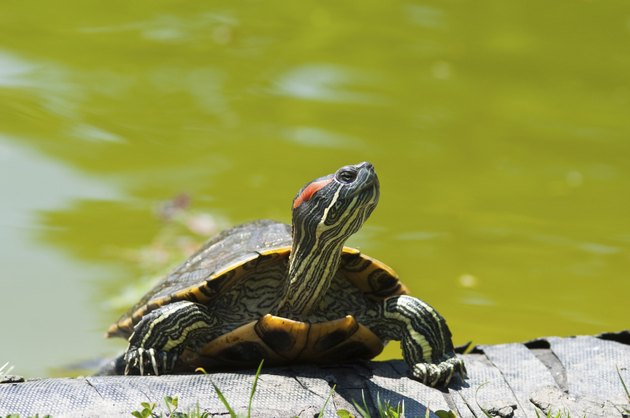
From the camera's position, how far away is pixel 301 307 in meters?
3.81

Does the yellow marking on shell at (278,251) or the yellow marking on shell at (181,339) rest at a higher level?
the yellow marking on shell at (278,251)

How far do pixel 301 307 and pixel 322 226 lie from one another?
0.36 metres

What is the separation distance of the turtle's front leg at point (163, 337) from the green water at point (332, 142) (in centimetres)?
187

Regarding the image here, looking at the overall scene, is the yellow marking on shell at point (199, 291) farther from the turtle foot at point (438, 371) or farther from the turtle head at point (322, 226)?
the turtle foot at point (438, 371)

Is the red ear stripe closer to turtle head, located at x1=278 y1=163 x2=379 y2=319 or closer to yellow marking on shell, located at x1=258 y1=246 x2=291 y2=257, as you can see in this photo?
turtle head, located at x1=278 y1=163 x2=379 y2=319

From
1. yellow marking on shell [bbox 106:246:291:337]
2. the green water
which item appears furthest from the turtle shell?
the green water

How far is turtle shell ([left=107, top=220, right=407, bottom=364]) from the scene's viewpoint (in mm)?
3537

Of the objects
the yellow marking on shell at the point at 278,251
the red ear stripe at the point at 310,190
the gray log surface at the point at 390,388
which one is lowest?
the gray log surface at the point at 390,388

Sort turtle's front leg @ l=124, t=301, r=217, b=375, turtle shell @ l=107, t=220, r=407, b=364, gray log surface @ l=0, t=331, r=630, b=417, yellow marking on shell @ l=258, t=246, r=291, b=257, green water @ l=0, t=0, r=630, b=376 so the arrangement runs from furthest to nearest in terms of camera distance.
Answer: green water @ l=0, t=0, r=630, b=376
yellow marking on shell @ l=258, t=246, r=291, b=257
turtle's front leg @ l=124, t=301, r=217, b=375
turtle shell @ l=107, t=220, r=407, b=364
gray log surface @ l=0, t=331, r=630, b=417

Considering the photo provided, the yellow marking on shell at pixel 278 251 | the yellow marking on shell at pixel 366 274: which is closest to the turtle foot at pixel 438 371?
the yellow marking on shell at pixel 366 274

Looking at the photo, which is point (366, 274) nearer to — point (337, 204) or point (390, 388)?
point (337, 204)

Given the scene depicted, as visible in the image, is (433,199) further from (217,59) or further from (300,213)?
(300,213)

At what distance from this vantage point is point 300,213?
12.3 ft

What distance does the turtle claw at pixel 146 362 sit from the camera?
3660 mm
